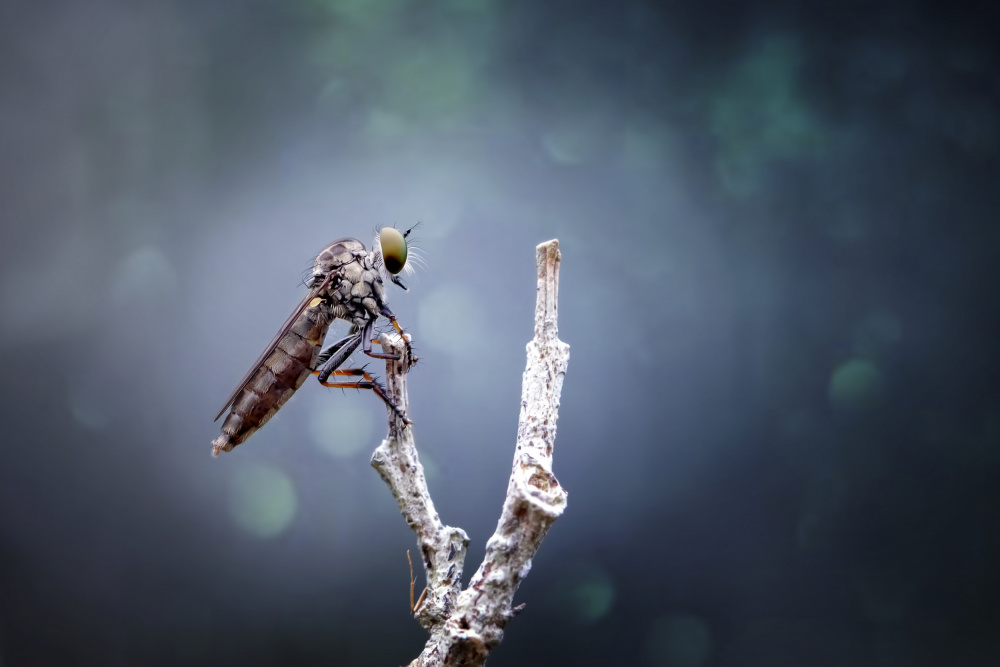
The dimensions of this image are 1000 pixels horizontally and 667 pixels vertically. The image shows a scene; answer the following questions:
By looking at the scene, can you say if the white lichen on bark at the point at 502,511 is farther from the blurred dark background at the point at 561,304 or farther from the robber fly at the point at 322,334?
the blurred dark background at the point at 561,304

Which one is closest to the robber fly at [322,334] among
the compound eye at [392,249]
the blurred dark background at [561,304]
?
the compound eye at [392,249]

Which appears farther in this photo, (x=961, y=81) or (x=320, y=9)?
(x=320, y=9)

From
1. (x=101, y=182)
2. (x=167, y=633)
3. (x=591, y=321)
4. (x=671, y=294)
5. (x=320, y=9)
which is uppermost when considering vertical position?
(x=320, y=9)

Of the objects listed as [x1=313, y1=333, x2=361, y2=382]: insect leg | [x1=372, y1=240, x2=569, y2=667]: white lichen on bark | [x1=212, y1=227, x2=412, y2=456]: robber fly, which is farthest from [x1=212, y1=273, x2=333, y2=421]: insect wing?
[x1=372, y1=240, x2=569, y2=667]: white lichen on bark

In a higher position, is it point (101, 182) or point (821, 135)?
point (821, 135)

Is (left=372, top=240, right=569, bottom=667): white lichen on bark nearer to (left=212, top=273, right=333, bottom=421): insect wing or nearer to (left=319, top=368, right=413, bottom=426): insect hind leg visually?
(left=319, top=368, right=413, bottom=426): insect hind leg

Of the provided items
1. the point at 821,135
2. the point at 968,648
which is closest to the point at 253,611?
the point at 968,648

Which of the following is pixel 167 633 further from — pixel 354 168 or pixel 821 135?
pixel 821 135
